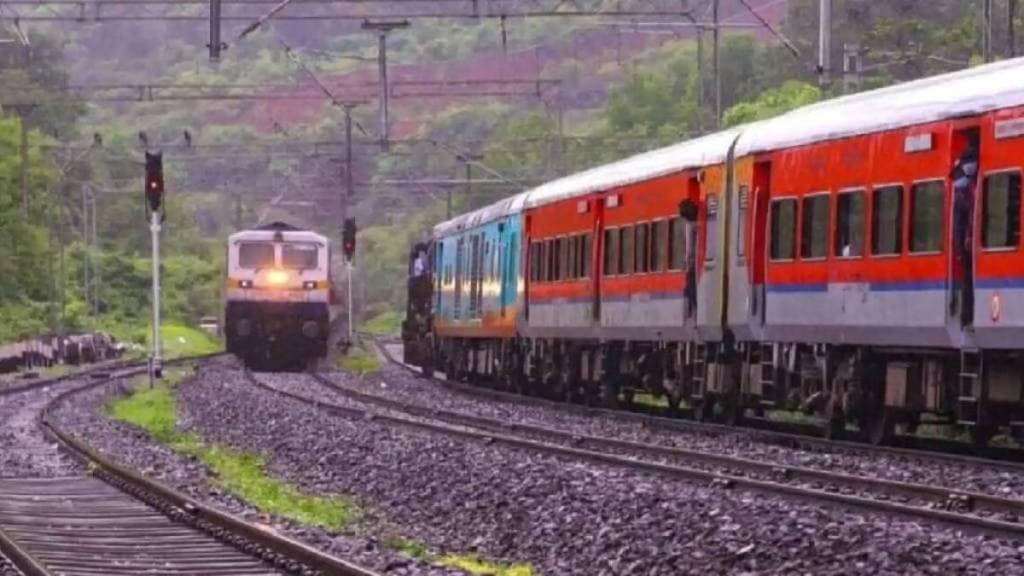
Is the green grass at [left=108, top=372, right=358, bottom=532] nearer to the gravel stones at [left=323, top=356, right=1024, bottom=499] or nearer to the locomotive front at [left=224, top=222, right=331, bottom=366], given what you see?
the gravel stones at [left=323, top=356, right=1024, bottom=499]

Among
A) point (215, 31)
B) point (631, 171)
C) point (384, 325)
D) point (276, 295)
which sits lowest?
point (384, 325)

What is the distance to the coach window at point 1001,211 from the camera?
18641 millimetres

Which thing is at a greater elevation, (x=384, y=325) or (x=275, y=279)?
(x=275, y=279)

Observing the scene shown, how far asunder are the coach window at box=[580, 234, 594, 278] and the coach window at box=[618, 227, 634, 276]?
5.39 feet

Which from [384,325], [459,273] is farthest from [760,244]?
[384,325]

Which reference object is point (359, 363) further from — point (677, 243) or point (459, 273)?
point (677, 243)

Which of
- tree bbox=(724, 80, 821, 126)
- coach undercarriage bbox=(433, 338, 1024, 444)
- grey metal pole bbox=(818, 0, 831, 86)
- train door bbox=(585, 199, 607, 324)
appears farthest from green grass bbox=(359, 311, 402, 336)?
train door bbox=(585, 199, 607, 324)

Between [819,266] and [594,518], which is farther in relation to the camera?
[819,266]

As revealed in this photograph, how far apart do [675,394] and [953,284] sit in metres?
9.57

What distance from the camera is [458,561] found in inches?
557

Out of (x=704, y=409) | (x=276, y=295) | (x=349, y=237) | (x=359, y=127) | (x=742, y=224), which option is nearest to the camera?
(x=742, y=224)

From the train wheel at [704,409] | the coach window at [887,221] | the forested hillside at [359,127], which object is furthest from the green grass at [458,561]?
the forested hillside at [359,127]

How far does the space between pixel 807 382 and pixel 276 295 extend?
97.3 feet

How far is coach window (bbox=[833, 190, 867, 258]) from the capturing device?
22.1 m
